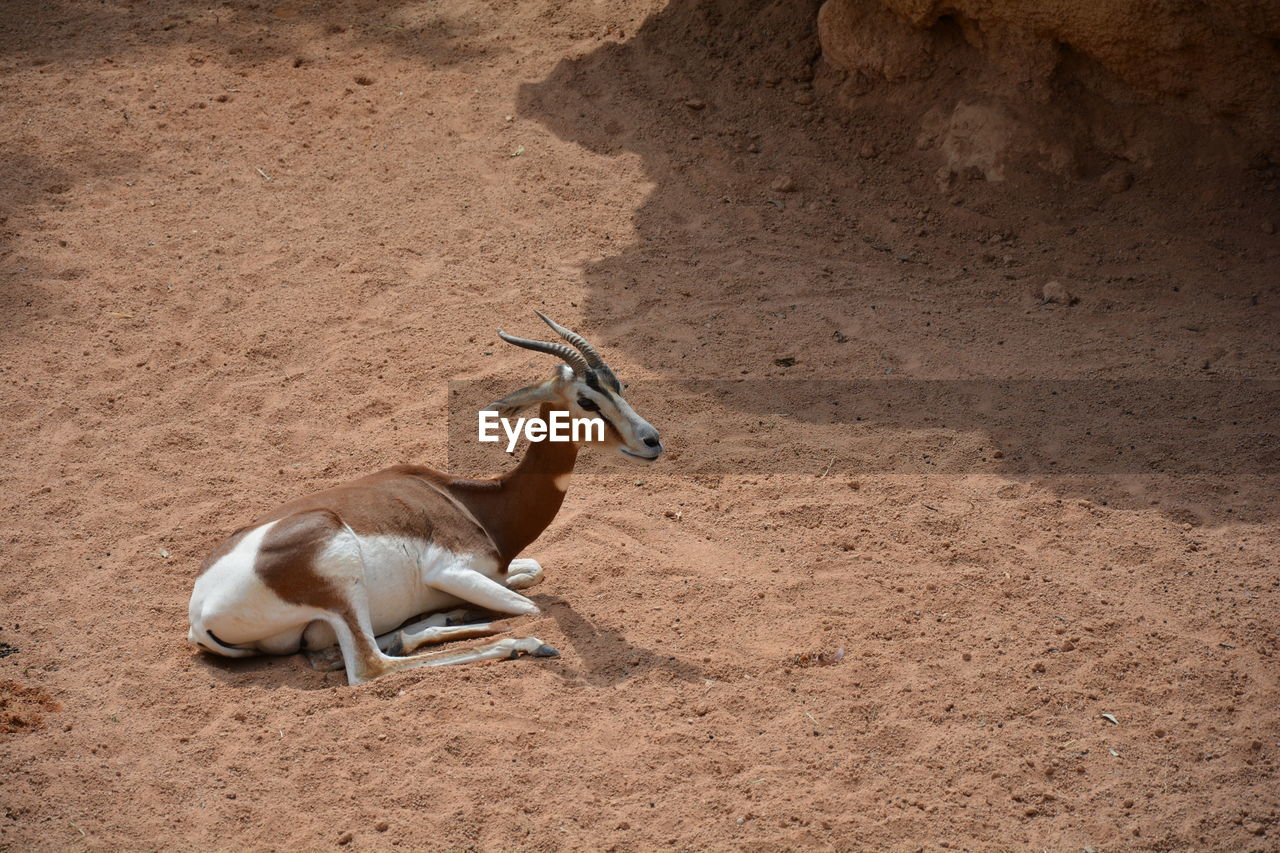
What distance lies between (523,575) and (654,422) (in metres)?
1.57

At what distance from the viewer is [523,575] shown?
17.9ft

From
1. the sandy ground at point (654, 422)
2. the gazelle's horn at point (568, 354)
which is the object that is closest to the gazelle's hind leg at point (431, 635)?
the sandy ground at point (654, 422)

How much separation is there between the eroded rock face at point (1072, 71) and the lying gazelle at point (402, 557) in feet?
14.9

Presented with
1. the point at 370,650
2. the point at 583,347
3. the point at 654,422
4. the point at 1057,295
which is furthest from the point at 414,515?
the point at 1057,295

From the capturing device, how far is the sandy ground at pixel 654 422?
13.9 feet

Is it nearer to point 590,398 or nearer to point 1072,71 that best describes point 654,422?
point 590,398

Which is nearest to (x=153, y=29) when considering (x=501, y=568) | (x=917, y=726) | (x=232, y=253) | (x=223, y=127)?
(x=223, y=127)

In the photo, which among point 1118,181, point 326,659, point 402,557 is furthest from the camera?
point 1118,181

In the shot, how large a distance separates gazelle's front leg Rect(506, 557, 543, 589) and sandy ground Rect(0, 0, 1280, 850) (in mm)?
129

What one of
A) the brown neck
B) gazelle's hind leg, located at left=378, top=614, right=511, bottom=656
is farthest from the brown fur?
gazelle's hind leg, located at left=378, top=614, right=511, bottom=656

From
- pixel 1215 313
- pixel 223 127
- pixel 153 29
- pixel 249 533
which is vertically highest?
pixel 153 29

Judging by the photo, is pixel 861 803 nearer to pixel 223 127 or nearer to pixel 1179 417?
pixel 1179 417

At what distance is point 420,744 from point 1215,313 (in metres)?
5.57

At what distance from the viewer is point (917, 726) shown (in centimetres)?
444
